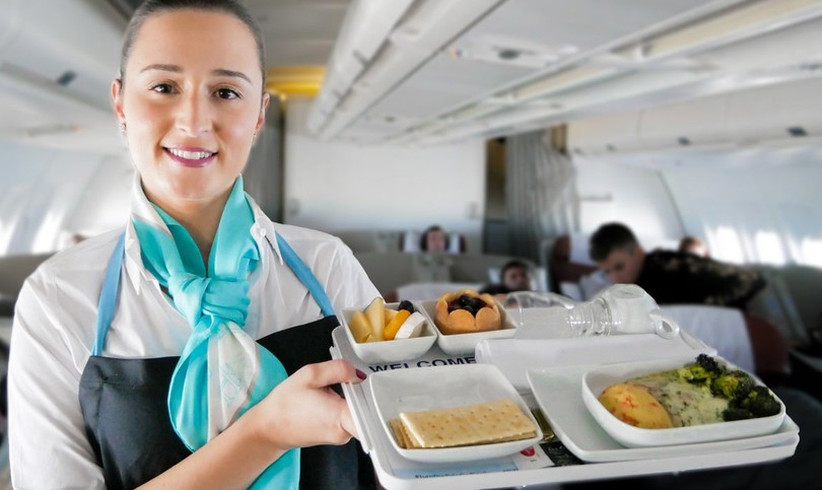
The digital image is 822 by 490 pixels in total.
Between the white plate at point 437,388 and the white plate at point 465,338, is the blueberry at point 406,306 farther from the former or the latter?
the white plate at point 437,388

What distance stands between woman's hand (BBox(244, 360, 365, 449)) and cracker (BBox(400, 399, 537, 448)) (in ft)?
0.30

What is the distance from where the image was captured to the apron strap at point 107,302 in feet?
2.77

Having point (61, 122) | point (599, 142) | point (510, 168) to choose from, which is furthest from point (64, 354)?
point (510, 168)

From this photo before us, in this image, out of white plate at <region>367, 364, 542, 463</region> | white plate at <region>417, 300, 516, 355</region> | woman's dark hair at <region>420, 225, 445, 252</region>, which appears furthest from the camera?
woman's dark hair at <region>420, 225, 445, 252</region>

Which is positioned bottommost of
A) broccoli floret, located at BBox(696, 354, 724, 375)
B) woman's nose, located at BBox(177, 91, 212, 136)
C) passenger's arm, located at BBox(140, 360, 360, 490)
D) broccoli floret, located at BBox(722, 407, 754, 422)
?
passenger's arm, located at BBox(140, 360, 360, 490)

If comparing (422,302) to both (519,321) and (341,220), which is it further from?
(341,220)

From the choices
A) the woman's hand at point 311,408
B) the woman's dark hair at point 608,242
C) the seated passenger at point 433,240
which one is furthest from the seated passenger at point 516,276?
the woman's hand at point 311,408

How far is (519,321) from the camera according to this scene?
0.92 m

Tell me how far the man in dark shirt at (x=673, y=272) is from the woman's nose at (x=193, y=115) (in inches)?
134

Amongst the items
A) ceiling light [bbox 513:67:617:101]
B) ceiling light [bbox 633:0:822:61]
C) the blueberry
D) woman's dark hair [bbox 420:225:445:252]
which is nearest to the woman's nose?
the blueberry

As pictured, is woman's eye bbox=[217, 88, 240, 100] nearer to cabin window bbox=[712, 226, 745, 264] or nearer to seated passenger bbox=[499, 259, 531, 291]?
seated passenger bbox=[499, 259, 531, 291]

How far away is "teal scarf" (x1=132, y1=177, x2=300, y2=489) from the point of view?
2.59 feet

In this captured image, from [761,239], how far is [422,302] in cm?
585

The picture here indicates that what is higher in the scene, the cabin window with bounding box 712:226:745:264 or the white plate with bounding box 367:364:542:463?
the white plate with bounding box 367:364:542:463
